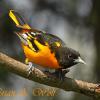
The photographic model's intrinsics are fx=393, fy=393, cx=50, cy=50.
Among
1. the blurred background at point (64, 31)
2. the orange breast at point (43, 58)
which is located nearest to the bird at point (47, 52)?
the orange breast at point (43, 58)

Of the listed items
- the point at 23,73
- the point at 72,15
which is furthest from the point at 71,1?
the point at 23,73

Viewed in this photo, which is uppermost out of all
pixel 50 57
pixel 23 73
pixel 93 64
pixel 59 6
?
pixel 59 6

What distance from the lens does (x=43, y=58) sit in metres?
2.81

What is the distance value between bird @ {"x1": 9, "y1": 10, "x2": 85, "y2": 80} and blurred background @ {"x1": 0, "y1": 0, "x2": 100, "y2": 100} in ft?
3.58

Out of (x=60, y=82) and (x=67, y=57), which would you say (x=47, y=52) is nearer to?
(x=67, y=57)

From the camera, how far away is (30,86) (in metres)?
4.49

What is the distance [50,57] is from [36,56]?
11cm

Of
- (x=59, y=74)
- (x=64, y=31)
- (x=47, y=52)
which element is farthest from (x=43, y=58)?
(x=64, y=31)

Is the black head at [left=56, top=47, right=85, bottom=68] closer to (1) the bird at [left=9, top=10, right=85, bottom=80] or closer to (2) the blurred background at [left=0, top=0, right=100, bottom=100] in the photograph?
(1) the bird at [left=9, top=10, right=85, bottom=80]

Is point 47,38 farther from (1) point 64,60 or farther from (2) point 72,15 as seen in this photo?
(2) point 72,15

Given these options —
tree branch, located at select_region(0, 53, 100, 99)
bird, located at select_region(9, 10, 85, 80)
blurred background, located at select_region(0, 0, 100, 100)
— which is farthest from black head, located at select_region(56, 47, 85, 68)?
blurred background, located at select_region(0, 0, 100, 100)

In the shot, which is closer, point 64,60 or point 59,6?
point 64,60

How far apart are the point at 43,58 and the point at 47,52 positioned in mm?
60

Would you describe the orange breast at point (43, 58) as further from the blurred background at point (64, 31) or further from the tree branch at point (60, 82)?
the blurred background at point (64, 31)
